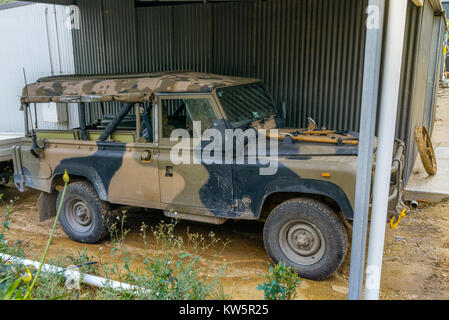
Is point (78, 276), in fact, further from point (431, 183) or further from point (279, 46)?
point (431, 183)

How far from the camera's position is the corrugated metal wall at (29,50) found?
31.3 feet

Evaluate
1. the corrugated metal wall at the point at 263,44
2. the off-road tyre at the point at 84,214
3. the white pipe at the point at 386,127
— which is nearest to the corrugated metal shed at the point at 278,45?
the corrugated metal wall at the point at 263,44

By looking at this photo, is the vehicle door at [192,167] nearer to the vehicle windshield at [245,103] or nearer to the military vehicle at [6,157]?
the vehicle windshield at [245,103]

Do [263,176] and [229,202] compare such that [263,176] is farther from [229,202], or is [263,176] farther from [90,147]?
[90,147]

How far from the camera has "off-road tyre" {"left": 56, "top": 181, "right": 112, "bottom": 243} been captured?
535 cm

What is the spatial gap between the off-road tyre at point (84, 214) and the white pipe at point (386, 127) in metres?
3.62

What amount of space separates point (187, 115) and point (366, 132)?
7.98 ft

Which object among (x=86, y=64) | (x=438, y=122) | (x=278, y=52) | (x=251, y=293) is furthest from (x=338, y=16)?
(x=438, y=122)

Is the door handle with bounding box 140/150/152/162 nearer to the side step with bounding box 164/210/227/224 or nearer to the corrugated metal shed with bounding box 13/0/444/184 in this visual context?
the side step with bounding box 164/210/227/224

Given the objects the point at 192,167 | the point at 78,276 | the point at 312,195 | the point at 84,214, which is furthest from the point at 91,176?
the point at 312,195

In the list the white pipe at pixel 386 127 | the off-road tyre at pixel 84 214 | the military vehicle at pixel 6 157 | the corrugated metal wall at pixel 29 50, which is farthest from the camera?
the corrugated metal wall at pixel 29 50

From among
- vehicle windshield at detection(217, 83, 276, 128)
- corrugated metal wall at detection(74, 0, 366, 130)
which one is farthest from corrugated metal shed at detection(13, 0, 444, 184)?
vehicle windshield at detection(217, 83, 276, 128)

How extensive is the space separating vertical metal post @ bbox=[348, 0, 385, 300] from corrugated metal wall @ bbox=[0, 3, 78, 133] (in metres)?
8.17
